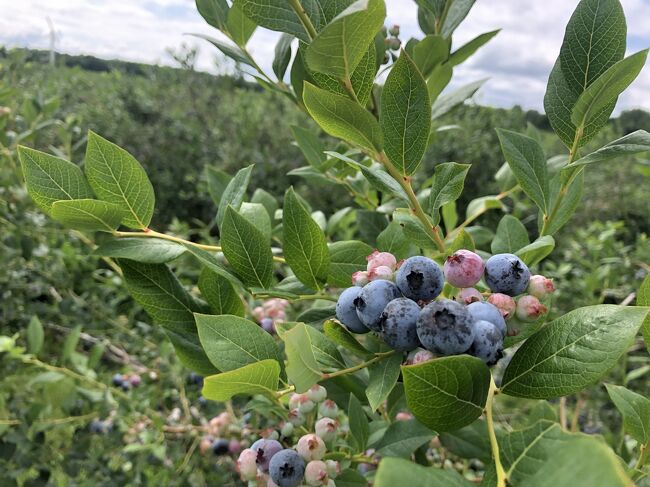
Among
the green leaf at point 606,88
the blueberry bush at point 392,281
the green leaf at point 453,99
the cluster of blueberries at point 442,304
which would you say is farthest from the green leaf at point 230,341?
the green leaf at point 453,99

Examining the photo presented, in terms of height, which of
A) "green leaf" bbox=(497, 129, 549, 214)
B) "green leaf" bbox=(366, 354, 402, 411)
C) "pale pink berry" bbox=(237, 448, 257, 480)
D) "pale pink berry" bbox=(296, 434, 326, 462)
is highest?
"green leaf" bbox=(497, 129, 549, 214)

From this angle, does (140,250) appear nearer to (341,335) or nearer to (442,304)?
(341,335)

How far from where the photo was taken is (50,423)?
163cm


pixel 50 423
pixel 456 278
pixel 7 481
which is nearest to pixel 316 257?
pixel 456 278

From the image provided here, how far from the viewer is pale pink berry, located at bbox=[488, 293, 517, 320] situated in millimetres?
532

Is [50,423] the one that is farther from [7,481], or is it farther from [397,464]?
[397,464]

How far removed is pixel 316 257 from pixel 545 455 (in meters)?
0.37

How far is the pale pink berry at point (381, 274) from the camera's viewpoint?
0.56 m

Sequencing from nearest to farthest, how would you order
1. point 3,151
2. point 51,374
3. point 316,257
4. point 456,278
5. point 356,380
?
point 456,278, point 316,257, point 356,380, point 51,374, point 3,151

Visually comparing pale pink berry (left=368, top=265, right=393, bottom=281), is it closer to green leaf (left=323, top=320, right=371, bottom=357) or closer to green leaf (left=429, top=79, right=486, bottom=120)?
green leaf (left=323, top=320, right=371, bottom=357)

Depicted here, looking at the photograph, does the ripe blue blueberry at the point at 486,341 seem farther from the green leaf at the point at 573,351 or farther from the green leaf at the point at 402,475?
the green leaf at the point at 402,475

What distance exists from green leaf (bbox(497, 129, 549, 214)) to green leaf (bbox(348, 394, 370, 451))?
0.37 m

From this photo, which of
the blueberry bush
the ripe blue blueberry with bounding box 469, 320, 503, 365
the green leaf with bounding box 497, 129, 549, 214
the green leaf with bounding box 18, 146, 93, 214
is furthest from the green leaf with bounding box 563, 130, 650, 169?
the green leaf with bounding box 18, 146, 93, 214

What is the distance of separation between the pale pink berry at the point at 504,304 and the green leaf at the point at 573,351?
4 centimetres
